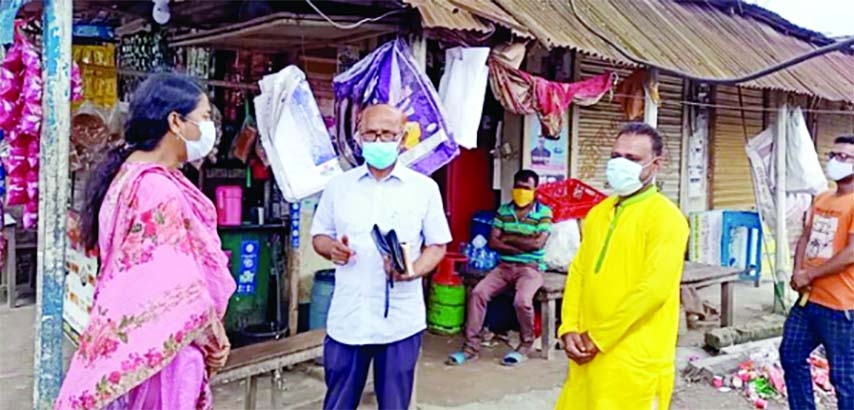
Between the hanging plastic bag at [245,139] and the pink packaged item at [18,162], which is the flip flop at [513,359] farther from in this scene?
the pink packaged item at [18,162]

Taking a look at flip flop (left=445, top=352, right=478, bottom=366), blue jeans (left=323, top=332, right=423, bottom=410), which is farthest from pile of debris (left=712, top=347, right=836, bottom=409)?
blue jeans (left=323, top=332, right=423, bottom=410)

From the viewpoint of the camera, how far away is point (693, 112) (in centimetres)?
902

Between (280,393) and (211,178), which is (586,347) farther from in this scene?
(211,178)

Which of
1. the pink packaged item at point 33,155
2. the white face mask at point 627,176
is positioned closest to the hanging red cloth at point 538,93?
the white face mask at point 627,176

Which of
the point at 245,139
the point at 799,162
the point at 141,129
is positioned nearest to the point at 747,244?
the point at 799,162

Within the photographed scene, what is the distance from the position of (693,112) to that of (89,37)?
257 inches

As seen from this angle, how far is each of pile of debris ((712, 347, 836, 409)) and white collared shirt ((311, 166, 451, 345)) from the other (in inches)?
123

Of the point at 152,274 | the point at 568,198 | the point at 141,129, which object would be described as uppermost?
the point at 141,129

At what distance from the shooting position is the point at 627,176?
10.1 ft

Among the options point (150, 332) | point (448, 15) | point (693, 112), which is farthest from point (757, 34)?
point (150, 332)

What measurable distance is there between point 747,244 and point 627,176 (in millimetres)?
7231

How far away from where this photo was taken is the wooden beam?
3.10m

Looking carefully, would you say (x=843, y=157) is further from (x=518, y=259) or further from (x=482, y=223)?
(x=482, y=223)

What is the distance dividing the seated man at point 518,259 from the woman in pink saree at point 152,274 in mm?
3621
